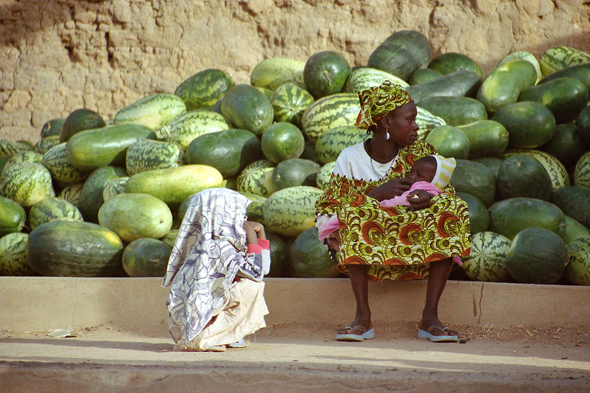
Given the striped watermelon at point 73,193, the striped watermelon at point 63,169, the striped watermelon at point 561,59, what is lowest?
the striped watermelon at point 73,193

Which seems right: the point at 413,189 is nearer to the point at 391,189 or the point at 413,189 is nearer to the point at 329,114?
the point at 391,189

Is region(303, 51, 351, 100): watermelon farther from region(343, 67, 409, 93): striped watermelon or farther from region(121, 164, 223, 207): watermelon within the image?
region(121, 164, 223, 207): watermelon

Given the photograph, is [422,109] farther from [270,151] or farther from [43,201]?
[43,201]

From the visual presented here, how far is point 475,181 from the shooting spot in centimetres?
546

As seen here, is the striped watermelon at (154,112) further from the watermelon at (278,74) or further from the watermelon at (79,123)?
the watermelon at (278,74)

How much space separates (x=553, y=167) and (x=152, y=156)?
402 centimetres

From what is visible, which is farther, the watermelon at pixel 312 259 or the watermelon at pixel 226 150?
the watermelon at pixel 226 150

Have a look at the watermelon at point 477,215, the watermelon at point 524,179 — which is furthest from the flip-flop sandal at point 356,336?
the watermelon at point 524,179

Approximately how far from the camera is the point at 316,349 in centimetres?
390

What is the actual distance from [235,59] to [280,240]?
4.90m

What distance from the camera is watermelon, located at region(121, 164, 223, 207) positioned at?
20.2 ft

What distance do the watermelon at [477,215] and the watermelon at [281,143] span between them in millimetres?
1821

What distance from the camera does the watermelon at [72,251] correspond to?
5512 mm

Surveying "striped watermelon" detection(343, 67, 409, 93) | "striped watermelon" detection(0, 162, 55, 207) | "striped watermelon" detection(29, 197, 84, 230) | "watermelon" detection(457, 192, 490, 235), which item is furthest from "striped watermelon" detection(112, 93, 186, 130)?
"watermelon" detection(457, 192, 490, 235)
